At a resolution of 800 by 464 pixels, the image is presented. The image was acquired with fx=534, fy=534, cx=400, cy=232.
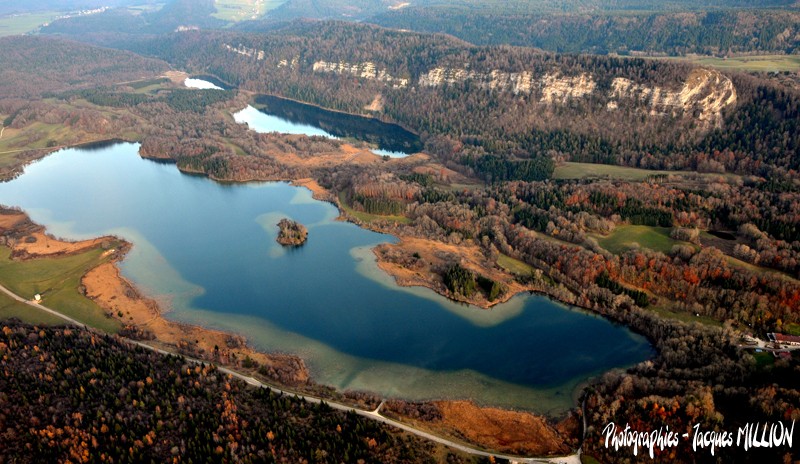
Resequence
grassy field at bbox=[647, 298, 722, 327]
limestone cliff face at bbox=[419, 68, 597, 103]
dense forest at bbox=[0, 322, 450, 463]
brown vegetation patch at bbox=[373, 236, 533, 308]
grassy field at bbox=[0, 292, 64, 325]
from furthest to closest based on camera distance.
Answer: limestone cliff face at bbox=[419, 68, 597, 103] < brown vegetation patch at bbox=[373, 236, 533, 308] < grassy field at bbox=[0, 292, 64, 325] < grassy field at bbox=[647, 298, 722, 327] < dense forest at bbox=[0, 322, 450, 463]

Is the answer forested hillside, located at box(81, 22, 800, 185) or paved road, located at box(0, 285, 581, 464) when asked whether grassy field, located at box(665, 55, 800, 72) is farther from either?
paved road, located at box(0, 285, 581, 464)

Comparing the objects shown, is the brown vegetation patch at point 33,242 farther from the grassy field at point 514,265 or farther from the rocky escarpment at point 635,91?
the rocky escarpment at point 635,91

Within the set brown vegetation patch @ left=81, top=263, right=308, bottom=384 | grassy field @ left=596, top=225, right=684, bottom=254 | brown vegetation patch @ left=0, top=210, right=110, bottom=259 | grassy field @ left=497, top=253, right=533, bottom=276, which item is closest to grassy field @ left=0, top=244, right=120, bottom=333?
brown vegetation patch @ left=81, top=263, right=308, bottom=384

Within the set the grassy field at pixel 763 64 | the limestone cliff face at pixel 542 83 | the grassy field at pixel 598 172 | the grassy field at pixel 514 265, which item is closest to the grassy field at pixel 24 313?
the grassy field at pixel 514 265

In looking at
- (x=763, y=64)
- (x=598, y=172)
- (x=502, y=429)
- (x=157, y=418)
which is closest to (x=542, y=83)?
(x=598, y=172)

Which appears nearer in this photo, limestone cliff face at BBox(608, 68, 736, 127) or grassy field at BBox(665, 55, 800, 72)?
limestone cliff face at BBox(608, 68, 736, 127)

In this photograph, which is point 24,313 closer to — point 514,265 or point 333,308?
point 333,308
